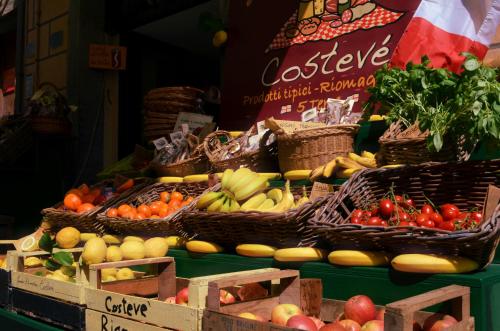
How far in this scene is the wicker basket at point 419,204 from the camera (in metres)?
1.96

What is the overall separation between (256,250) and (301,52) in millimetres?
2870

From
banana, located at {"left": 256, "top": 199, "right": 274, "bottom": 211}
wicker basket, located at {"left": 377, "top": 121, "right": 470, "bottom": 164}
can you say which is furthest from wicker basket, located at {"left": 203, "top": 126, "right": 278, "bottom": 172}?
wicker basket, located at {"left": 377, "top": 121, "right": 470, "bottom": 164}

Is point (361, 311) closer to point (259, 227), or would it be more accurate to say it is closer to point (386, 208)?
point (386, 208)

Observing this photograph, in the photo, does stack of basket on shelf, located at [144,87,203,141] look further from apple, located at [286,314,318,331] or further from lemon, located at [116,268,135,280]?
apple, located at [286,314,318,331]

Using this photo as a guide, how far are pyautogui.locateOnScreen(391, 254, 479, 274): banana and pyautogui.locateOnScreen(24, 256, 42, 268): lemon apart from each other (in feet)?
8.13

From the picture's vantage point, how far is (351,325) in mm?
1827

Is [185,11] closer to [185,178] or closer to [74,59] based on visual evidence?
[74,59]

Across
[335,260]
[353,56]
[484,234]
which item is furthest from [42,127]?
Result: [484,234]

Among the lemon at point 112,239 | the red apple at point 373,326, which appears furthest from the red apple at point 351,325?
the lemon at point 112,239

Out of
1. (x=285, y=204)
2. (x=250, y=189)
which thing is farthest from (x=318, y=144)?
(x=285, y=204)

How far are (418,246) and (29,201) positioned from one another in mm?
5845

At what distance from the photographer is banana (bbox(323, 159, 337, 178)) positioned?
127 inches

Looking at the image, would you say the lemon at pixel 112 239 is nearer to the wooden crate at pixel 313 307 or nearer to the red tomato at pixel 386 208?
the wooden crate at pixel 313 307

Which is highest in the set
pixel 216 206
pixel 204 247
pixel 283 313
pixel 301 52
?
pixel 301 52
